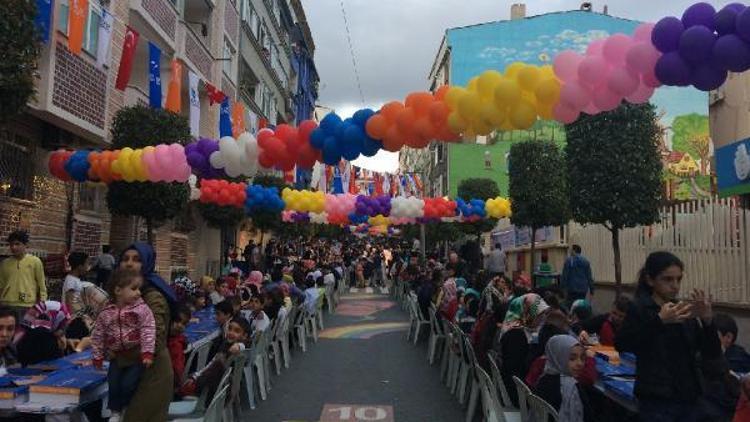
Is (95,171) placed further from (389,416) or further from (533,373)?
(533,373)

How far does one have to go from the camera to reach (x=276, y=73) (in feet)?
122

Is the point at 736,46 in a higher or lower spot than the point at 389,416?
higher

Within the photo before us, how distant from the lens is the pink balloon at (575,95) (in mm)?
6430

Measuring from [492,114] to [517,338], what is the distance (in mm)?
2482

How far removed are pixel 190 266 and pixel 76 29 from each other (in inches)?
504

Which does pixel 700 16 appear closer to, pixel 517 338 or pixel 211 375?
pixel 517 338

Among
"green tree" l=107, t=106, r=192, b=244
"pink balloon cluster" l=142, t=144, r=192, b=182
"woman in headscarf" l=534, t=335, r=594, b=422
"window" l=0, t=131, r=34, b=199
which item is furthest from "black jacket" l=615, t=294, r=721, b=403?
"green tree" l=107, t=106, r=192, b=244

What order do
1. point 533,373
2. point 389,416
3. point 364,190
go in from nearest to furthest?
point 533,373 < point 389,416 < point 364,190

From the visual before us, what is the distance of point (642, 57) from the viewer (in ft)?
18.9

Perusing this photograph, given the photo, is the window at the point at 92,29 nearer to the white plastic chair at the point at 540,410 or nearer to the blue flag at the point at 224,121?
the blue flag at the point at 224,121

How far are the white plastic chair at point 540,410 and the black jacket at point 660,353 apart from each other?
0.68 metres

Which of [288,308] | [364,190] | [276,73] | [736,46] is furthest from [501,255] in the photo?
[364,190]

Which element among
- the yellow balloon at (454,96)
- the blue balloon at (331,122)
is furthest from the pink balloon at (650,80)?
the blue balloon at (331,122)

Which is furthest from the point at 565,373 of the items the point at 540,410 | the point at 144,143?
the point at 144,143
